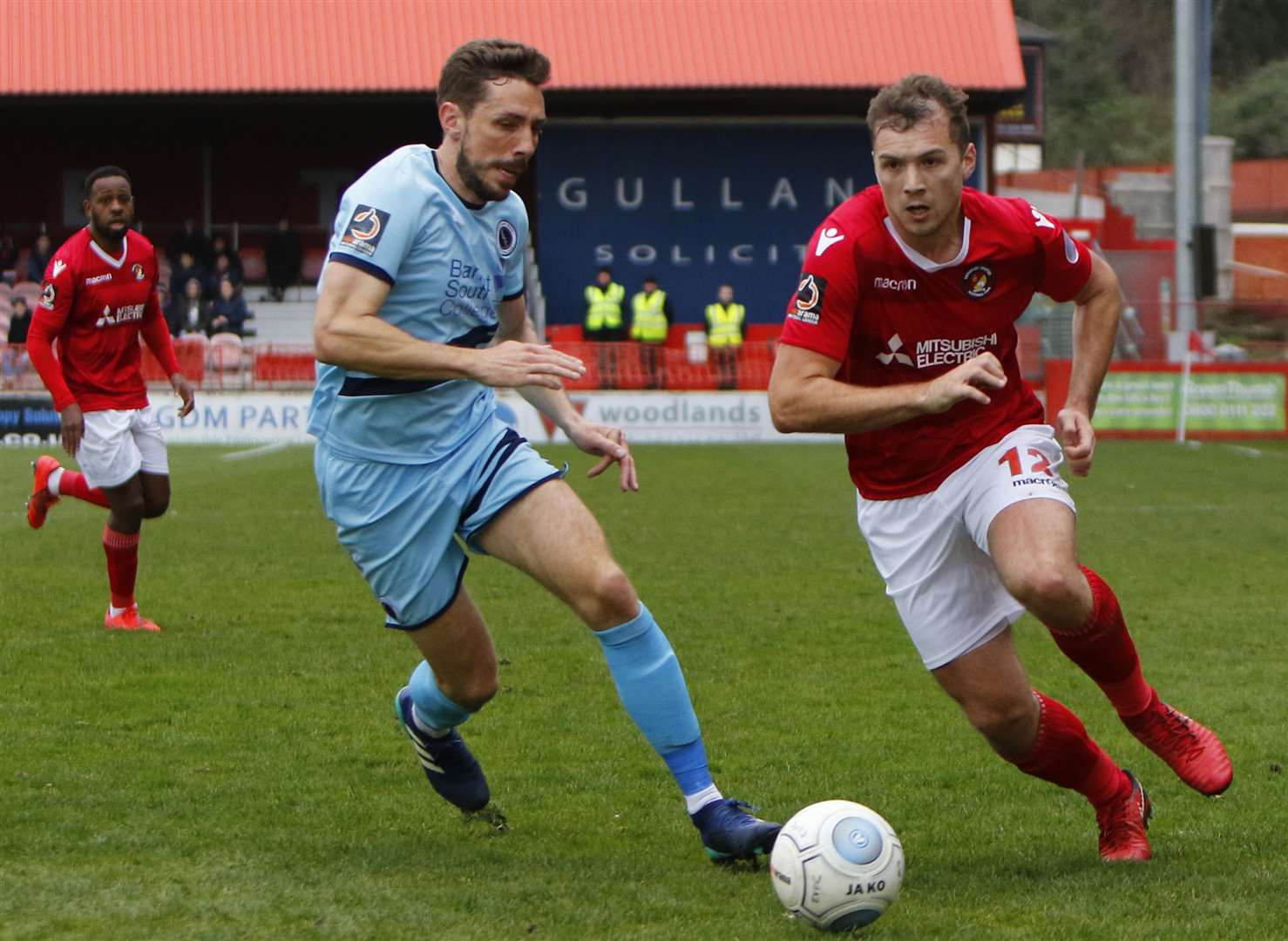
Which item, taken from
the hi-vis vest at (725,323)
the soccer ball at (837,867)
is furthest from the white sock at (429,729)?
the hi-vis vest at (725,323)

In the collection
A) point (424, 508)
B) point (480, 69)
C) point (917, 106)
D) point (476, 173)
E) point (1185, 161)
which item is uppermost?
point (1185, 161)

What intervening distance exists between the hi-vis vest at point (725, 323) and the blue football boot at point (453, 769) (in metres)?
20.0

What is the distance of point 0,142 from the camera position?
33094 millimetres

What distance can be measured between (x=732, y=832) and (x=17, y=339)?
838 inches

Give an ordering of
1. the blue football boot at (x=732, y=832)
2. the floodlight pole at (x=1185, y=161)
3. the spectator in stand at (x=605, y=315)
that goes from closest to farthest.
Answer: the blue football boot at (x=732, y=832)
the floodlight pole at (x=1185, y=161)
the spectator in stand at (x=605, y=315)

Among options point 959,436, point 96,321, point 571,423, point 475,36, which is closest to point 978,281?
point 959,436

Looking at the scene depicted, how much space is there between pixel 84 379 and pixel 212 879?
193 inches

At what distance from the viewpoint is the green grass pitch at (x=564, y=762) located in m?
4.32

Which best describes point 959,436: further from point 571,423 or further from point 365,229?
point 365,229

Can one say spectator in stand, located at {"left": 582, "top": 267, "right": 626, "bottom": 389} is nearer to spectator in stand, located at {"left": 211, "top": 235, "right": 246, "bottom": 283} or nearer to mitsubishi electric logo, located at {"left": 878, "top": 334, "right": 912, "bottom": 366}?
spectator in stand, located at {"left": 211, "top": 235, "right": 246, "bottom": 283}

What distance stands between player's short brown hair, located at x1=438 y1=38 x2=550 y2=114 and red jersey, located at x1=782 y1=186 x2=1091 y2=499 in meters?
0.88

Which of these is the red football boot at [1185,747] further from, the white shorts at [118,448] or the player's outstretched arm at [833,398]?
the white shorts at [118,448]

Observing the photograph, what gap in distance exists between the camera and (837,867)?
4094 millimetres

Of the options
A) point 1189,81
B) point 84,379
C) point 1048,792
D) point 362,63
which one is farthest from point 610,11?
point 1048,792
